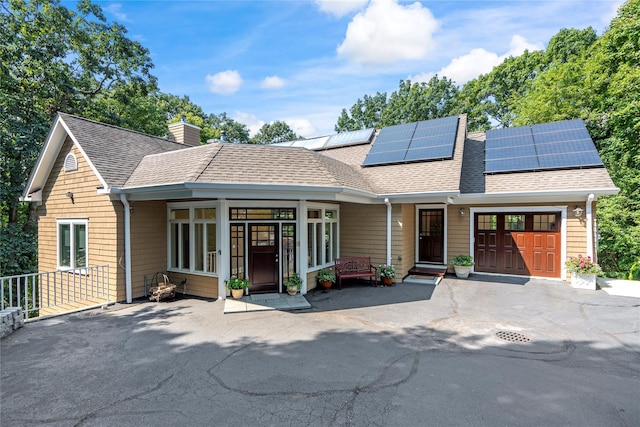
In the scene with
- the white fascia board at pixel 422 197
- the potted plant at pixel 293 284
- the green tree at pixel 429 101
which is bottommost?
the potted plant at pixel 293 284

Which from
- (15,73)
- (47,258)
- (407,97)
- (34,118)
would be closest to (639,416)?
(47,258)

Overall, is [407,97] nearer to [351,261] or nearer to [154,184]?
[351,261]

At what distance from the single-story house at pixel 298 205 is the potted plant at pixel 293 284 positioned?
0.29m

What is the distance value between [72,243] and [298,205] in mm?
6474

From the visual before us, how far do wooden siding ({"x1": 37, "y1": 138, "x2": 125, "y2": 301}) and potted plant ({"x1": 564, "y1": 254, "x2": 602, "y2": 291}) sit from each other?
478 inches

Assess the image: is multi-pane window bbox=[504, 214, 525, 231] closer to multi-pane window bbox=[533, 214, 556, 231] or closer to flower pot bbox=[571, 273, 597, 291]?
multi-pane window bbox=[533, 214, 556, 231]

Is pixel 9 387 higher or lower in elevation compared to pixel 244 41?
lower

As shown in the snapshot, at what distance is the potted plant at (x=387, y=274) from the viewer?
8920 millimetres

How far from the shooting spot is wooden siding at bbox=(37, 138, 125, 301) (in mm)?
7398

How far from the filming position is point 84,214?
26.5 feet

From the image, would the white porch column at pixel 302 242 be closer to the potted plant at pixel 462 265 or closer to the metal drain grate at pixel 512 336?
the metal drain grate at pixel 512 336

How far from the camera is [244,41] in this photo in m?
9.45

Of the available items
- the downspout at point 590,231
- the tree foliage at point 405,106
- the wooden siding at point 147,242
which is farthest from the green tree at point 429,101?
the wooden siding at point 147,242

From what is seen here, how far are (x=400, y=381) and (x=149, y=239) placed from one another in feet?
23.3
